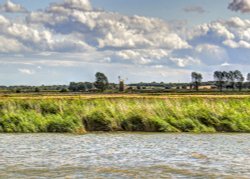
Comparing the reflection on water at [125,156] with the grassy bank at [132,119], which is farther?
the grassy bank at [132,119]

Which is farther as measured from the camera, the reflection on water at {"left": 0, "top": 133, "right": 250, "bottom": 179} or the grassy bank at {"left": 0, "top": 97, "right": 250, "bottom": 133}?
the grassy bank at {"left": 0, "top": 97, "right": 250, "bottom": 133}

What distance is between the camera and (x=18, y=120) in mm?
28031

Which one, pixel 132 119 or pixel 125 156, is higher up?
pixel 132 119

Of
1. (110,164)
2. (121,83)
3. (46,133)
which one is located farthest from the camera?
(121,83)

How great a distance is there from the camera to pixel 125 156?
17172mm

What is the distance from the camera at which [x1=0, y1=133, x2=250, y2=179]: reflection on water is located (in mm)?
13961

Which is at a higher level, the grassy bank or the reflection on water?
the grassy bank

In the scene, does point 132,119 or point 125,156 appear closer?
point 125,156

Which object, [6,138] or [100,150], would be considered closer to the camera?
[100,150]

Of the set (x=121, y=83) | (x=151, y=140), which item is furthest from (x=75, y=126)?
(x=121, y=83)

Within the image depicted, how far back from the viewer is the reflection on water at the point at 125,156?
45.8 feet

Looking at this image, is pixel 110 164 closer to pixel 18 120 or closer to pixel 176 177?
pixel 176 177

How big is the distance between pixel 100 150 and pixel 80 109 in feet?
35.1

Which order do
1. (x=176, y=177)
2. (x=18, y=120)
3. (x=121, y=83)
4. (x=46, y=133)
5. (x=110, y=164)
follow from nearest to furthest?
(x=176, y=177) → (x=110, y=164) → (x=46, y=133) → (x=18, y=120) → (x=121, y=83)
